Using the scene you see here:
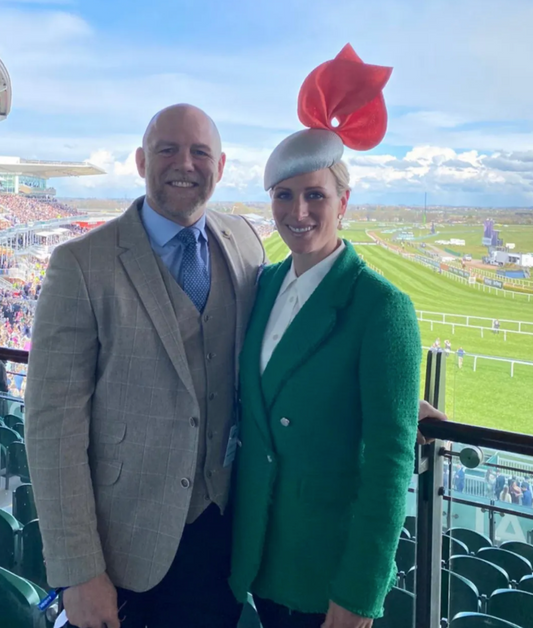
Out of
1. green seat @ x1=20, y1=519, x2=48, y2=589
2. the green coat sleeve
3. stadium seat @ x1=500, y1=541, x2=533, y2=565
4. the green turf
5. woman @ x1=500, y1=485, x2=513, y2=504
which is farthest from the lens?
the green turf

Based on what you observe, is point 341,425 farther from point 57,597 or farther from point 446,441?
point 57,597

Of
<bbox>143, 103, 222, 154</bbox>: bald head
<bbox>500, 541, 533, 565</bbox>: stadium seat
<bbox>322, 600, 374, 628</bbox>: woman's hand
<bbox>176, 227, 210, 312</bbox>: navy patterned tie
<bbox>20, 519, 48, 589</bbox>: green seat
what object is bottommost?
<bbox>500, 541, 533, 565</bbox>: stadium seat

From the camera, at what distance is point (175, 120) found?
1.10 metres

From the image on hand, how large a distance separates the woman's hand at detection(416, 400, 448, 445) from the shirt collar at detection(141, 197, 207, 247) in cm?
50

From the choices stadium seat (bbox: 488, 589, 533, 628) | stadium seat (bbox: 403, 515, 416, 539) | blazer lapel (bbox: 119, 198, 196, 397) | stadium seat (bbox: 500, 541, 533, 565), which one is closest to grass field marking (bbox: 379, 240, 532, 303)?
stadium seat (bbox: 500, 541, 533, 565)

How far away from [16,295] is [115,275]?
34.8 m

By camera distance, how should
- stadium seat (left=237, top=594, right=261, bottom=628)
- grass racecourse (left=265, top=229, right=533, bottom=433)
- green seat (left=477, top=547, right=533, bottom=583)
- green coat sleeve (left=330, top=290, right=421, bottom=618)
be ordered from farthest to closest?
grass racecourse (left=265, top=229, right=533, bottom=433), green seat (left=477, top=547, right=533, bottom=583), stadium seat (left=237, top=594, right=261, bottom=628), green coat sleeve (left=330, top=290, right=421, bottom=618)

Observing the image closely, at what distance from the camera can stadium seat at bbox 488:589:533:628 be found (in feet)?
5.19

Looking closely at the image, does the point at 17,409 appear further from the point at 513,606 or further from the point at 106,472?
the point at 513,606

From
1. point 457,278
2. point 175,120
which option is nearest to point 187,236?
point 175,120

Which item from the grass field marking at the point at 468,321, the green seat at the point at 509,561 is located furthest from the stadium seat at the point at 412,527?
the grass field marking at the point at 468,321

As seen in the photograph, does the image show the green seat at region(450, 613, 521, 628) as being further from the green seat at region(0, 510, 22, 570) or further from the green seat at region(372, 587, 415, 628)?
the green seat at region(0, 510, 22, 570)

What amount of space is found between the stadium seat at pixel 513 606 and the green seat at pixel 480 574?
1.14 feet

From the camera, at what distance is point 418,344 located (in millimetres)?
894
